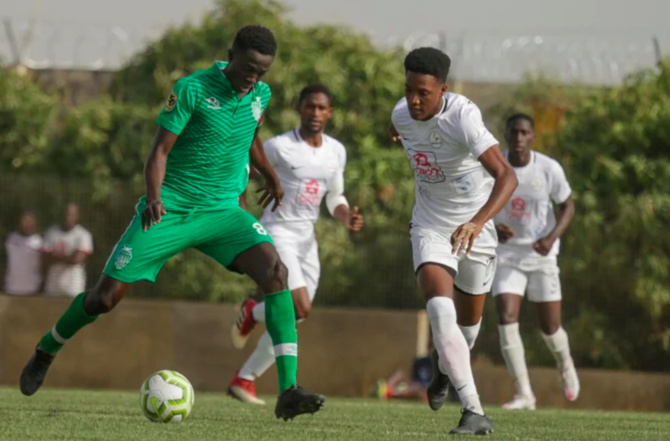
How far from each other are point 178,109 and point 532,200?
5.36 meters

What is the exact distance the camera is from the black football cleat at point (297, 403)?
8516mm

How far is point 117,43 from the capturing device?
1977cm

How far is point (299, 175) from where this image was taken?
12.9m

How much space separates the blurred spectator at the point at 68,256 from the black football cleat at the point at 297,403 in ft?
29.1

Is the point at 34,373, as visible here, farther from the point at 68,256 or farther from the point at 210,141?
the point at 68,256

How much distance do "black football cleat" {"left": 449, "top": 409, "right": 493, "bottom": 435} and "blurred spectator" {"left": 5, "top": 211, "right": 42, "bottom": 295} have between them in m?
9.72

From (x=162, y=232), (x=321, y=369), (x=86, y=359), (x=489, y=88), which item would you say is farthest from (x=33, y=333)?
(x=489, y=88)

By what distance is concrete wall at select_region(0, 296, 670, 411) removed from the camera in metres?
16.8

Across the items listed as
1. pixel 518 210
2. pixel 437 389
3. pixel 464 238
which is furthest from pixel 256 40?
pixel 518 210

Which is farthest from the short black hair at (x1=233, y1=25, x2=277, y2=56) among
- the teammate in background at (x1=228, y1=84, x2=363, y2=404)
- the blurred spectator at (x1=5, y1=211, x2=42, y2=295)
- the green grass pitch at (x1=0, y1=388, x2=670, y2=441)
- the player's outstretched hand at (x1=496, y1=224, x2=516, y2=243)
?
the blurred spectator at (x1=5, y1=211, x2=42, y2=295)

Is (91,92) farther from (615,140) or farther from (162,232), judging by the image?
(162,232)

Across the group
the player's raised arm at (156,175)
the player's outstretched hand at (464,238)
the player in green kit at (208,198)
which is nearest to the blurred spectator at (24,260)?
the player in green kit at (208,198)

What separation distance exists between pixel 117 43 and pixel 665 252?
7.77m

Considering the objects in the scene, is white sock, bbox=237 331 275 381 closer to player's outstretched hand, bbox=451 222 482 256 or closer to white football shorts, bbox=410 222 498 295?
white football shorts, bbox=410 222 498 295
